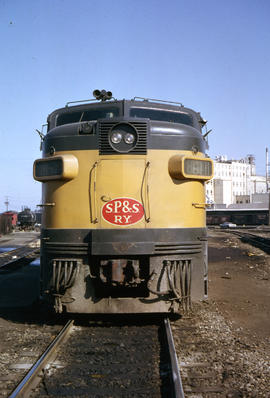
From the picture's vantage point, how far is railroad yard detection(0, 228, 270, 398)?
396 cm

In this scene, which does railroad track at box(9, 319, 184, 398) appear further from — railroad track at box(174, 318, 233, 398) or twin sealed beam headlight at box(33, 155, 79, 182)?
twin sealed beam headlight at box(33, 155, 79, 182)

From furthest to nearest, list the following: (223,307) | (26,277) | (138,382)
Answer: (26,277) → (223,307) → (138,382)

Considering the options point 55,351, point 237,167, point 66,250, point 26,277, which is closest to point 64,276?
point 66,250

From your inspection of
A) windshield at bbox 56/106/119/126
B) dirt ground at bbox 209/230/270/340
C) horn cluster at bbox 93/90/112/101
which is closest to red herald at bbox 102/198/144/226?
windshield at bbox 56/106/119/126

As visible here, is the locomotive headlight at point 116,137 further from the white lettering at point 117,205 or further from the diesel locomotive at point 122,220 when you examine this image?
the white lettering at point 117,205

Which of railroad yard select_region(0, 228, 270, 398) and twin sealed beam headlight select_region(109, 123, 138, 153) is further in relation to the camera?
twin sealed beam headlight select_region(109, 123, 138, 153)

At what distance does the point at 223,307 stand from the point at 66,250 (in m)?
3.53

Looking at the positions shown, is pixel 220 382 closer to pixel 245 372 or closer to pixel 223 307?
pixel 245 372

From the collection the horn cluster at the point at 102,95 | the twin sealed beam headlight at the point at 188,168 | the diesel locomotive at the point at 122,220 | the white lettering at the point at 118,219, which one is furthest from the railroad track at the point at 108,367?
the horn cluster at the point at 102,95

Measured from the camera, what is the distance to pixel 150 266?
18.4ft

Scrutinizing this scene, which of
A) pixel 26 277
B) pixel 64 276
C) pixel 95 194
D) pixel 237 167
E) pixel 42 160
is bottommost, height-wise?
pixel 26 277

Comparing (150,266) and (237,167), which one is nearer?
(150,266)

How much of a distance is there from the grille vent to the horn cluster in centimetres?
172

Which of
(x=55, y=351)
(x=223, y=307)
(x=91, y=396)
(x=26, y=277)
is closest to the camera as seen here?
(x=91, y=396)
